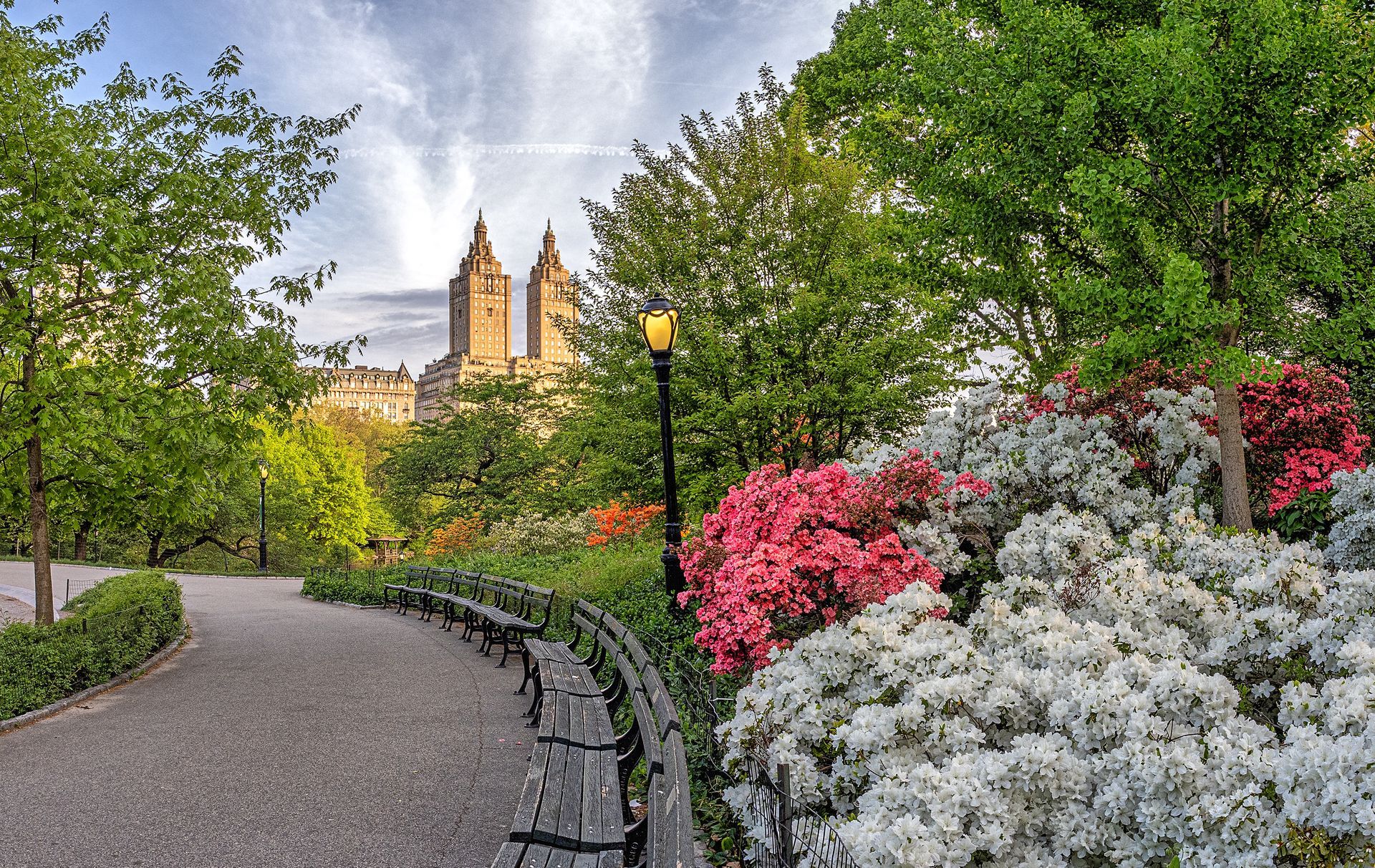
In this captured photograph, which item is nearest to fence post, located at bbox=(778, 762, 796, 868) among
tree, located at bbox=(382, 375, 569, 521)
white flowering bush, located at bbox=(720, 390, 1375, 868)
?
white flowering bush, located at bbox=(720, 390, 1375, 868)

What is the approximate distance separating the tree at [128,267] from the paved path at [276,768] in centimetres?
265

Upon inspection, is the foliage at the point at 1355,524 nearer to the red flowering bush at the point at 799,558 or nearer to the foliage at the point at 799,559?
the red flowering bush at the point at 799,558

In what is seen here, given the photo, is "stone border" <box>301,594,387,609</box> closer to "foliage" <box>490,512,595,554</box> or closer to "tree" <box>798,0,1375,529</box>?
"foliage" <box>490,512,595,554</box>

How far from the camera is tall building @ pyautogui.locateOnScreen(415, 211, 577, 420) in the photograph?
461ft

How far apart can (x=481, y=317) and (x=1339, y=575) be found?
163 metres

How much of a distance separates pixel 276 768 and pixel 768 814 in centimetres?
375

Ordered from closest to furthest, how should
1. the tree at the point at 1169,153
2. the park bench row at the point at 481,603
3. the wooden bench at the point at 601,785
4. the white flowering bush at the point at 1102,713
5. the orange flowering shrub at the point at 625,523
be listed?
the white flowering bush at the point at 1102,713 < the wooden bench at the point at 601,785 < the tree at the point at 1169,153 < the park bench row at the point at 481,603 < the orange flowering shrub at the point at 625,523

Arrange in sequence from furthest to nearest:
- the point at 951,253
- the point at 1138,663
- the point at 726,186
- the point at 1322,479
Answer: the point at 726,186 → the point at 951,253 → the point at 1322,479 → the point at 1138,663

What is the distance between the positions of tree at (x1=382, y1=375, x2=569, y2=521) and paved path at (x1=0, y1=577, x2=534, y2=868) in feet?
62.8

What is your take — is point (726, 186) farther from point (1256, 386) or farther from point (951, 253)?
point (1256, 386)

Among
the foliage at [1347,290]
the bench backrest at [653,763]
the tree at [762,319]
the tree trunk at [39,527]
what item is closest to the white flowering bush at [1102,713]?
the bench backrest at [653,763]

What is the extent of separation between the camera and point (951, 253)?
1007cm

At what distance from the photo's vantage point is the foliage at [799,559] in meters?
4.99

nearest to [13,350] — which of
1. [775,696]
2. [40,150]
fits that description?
[40,150]
